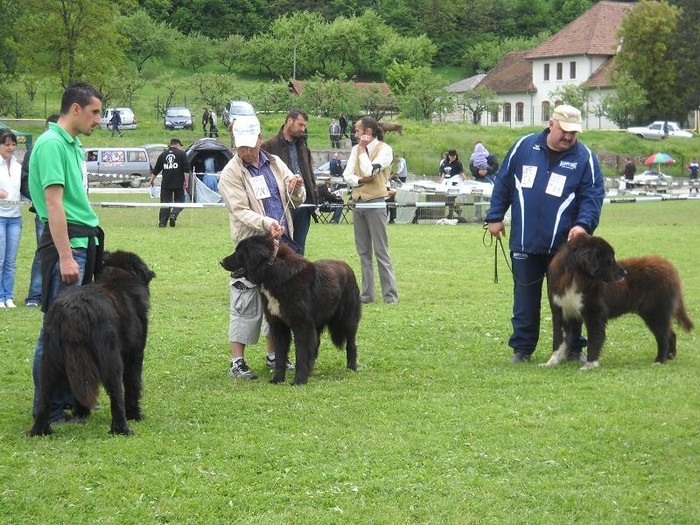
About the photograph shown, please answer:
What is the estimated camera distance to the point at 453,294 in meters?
12.9

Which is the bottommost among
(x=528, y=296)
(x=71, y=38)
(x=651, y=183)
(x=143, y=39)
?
(x=528, y=296)

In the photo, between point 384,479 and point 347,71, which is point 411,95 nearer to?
point 347,71

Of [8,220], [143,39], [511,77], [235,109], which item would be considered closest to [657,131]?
[511,77]

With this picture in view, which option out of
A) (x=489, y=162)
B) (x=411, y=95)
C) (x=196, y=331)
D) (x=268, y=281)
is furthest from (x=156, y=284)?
(x=411, y=95)

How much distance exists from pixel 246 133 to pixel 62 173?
1961 mm

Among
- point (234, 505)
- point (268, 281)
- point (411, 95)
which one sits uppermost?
point (411, 95)

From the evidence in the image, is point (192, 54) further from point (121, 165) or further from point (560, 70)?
point (121, 165)

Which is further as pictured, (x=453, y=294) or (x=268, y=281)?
(x=453, y=294)

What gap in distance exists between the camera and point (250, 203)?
7.92 metres

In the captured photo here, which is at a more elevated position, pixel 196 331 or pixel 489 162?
pixel 489 162

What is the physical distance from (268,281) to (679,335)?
4.56m

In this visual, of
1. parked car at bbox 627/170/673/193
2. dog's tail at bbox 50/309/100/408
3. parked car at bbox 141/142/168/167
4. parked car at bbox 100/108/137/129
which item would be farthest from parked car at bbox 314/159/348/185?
dog's tail at bbox 50/309/100/408

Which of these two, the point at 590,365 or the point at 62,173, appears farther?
the point at 590,365

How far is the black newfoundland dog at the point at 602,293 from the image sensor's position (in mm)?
7992
